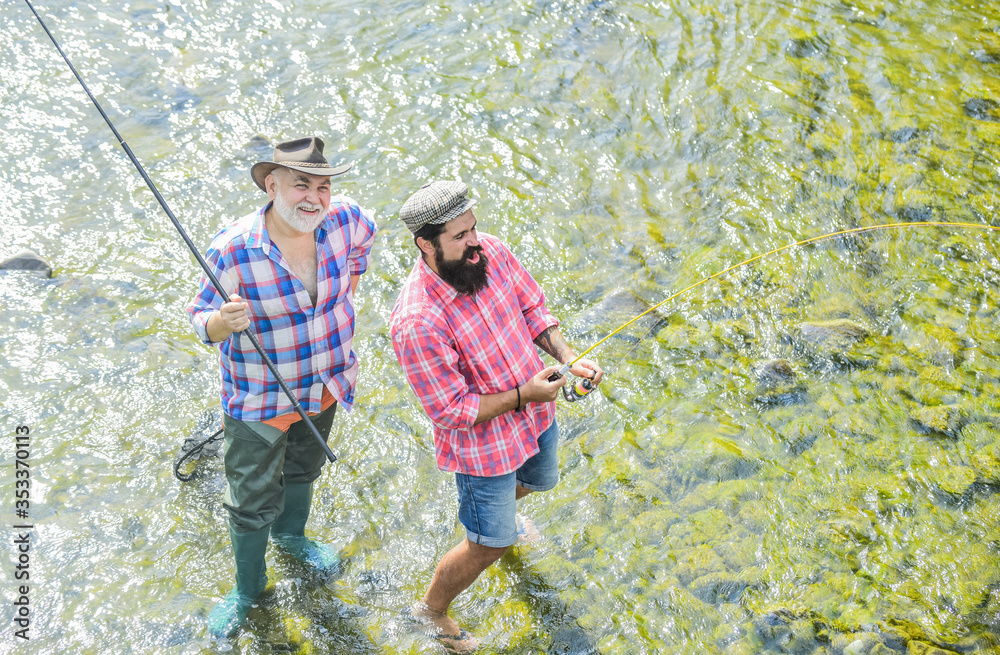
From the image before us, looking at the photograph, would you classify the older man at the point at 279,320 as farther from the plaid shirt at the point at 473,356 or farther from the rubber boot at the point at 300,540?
the plaid shirt at the point at 473,356

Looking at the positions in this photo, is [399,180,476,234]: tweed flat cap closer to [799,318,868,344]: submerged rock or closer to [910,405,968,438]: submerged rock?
[799,318,868,344]: submerged rock

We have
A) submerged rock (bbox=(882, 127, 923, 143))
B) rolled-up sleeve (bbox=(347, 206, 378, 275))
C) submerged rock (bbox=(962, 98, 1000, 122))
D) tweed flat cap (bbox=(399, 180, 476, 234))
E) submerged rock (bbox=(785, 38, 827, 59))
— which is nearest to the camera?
tweed flat cap (bbox=(399, 180, 476, 234))

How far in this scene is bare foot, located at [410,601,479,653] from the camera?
12.7 ft

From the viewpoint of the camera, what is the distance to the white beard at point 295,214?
3.20m

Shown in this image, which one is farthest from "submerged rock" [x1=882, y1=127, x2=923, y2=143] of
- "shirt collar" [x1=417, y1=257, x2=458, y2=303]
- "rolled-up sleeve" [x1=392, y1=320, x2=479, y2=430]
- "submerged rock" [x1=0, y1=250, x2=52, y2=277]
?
"submerged rock" [x1=0, y1=250, x2=52, y2=277]

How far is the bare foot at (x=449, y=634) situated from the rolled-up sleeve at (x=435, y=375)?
123 centimetres

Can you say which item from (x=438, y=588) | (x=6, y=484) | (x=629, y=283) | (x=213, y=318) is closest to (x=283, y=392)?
(x=213, y=318)

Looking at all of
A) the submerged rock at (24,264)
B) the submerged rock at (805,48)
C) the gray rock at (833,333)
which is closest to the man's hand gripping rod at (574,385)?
the gray rock at (833,333)

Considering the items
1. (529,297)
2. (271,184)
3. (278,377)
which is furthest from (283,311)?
(529,297)

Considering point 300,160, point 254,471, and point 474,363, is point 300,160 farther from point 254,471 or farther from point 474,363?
point 254,471

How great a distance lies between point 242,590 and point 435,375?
1.68m

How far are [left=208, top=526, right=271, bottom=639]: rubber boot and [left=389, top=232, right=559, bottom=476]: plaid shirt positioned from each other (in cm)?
106

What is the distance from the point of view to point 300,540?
421 cm

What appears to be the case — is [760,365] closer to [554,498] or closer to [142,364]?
[554,498]
